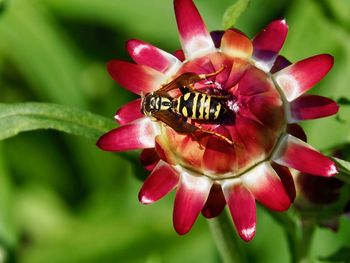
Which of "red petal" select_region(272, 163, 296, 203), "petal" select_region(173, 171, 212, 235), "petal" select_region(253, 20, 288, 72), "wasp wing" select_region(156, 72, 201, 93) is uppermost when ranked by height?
"wasp wing" select_region(156, 72, 201, 93)

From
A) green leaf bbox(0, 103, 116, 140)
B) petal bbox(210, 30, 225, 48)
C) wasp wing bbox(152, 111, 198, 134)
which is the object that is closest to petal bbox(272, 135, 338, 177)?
wasp wing bbox(152, 111, 198, 134)

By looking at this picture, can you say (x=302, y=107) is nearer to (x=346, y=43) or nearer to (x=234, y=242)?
(x=234, y=242)

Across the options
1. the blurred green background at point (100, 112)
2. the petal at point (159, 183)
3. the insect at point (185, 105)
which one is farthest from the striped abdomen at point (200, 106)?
the blurred green background at point (100, 112)

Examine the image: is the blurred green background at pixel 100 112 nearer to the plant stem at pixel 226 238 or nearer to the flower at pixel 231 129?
the plant stem at pixel 226 238

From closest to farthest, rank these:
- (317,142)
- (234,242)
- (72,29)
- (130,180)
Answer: (234,242), (317,142), (130,180), (72,29)

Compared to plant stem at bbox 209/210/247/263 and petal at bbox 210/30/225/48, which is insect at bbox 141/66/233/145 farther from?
plant stem at bbox 209/210/247/263

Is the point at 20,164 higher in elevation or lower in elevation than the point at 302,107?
lower

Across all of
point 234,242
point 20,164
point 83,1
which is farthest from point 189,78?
point 20,164

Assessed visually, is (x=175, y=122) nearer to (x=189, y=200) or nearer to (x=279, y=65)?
(x=189, y=200)
